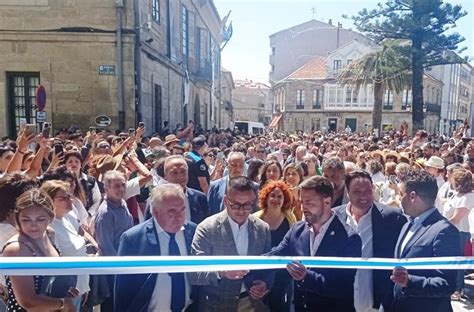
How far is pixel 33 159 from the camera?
4797 mm

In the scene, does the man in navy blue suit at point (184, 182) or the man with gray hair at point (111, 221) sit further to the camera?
the man in navy blue suit at point (184, 182)

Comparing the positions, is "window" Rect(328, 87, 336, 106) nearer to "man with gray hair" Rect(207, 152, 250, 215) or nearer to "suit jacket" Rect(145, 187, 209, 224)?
"man with gray hair" Rect(207, 152, 250, 215)

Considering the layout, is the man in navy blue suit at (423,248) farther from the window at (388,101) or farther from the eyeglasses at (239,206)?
the window at (388,101)

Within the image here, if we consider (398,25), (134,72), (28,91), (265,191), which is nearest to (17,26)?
(28,91)

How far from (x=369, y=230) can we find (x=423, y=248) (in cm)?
57

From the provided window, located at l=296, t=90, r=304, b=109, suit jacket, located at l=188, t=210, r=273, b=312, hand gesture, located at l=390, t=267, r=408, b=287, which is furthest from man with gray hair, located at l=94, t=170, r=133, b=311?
window, located at l=296, t=90, r=304, b=109

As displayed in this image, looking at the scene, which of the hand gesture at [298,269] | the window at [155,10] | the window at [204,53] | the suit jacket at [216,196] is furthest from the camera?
the window at [204,53]

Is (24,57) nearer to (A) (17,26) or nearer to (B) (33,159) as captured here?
(A) (17,26)

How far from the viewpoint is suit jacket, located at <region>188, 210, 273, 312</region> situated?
2.90 metres

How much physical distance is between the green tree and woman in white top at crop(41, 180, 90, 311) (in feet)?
68.5

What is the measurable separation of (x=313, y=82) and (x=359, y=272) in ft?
173

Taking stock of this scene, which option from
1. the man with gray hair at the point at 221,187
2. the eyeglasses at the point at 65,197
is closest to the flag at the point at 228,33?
the man with gray hair at the point at 221,187

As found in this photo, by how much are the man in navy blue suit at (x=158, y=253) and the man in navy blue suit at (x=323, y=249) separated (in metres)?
0.81

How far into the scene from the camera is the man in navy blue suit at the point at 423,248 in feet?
8.45
